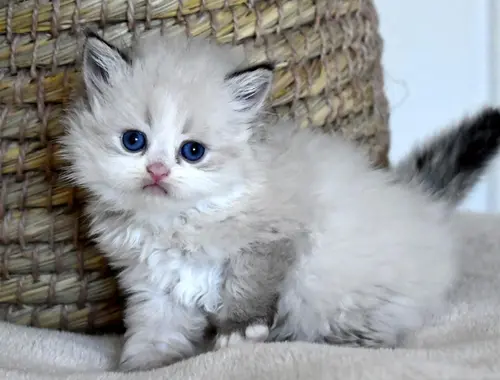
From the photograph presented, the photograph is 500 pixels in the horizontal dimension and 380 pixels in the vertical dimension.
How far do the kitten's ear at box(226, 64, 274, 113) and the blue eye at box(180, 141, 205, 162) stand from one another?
4.0 inches

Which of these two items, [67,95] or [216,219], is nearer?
[216,219]

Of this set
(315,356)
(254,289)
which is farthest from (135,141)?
(315,356)

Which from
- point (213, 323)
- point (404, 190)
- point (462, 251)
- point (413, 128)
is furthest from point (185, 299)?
point (413, 128)

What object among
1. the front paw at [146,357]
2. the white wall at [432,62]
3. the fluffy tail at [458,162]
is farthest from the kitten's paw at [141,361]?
the white wall at [432,62]

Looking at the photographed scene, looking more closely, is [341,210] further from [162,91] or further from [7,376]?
[7,376]

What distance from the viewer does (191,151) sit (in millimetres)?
1089

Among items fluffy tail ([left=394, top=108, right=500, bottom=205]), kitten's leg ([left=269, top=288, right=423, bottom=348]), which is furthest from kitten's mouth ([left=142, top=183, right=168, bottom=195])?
fluffy tail ([left=394, top=108, right=500, bottom=205])

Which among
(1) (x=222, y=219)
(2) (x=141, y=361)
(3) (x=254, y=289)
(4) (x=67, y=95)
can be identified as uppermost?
(4) (x=67, y=95)

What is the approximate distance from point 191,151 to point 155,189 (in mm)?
81

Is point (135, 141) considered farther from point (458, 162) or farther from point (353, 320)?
point (458, 162)

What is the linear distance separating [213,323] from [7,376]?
348mm

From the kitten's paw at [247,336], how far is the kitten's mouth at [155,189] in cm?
25

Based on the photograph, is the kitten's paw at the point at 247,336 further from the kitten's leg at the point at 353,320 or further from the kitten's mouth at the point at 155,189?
the kitten's mouth at the point at 155,189

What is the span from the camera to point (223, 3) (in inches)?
50.6
